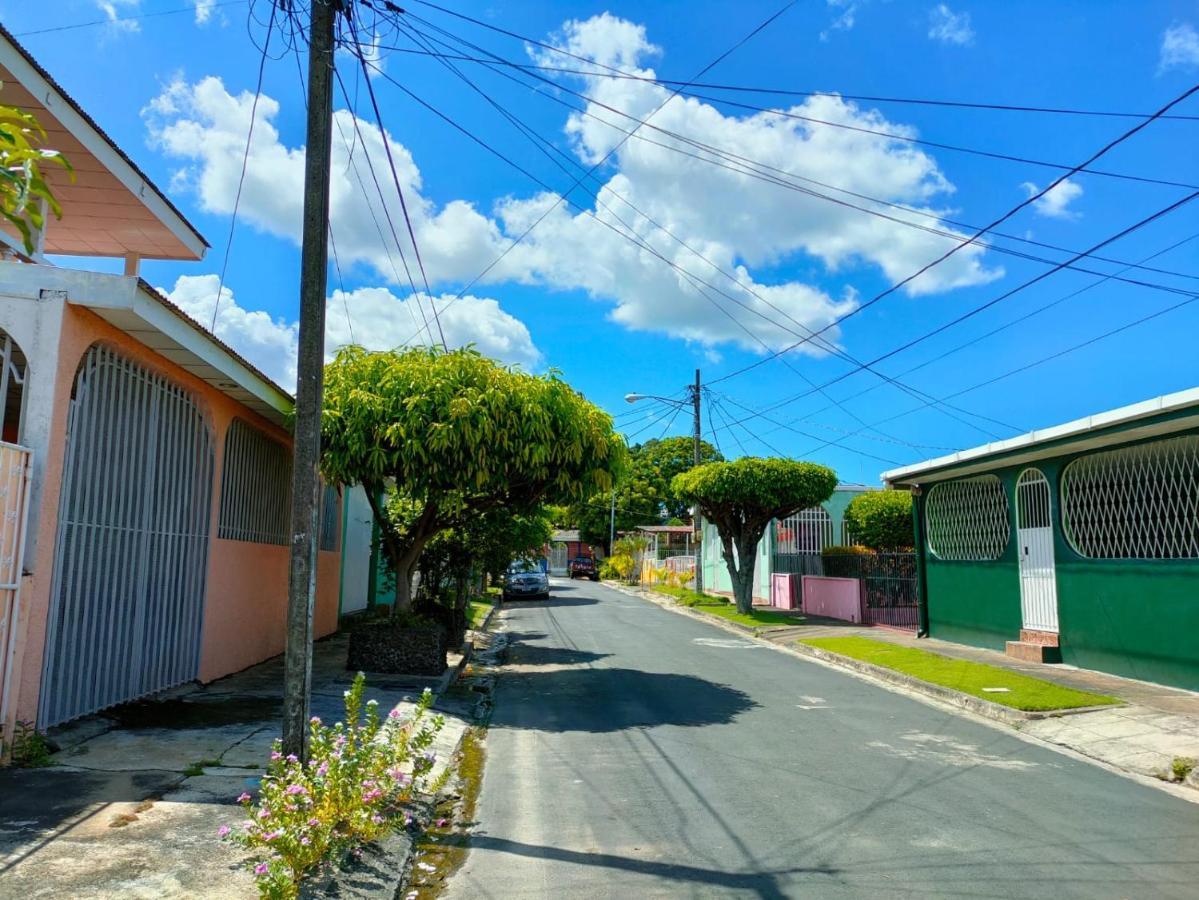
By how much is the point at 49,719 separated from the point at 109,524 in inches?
72.1

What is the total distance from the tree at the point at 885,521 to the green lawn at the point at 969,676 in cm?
1129

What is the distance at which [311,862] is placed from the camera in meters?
4.48

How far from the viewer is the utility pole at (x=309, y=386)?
614 cm

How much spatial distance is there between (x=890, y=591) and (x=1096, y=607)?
10.2 m

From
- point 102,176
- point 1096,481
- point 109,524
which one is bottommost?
point 109,524

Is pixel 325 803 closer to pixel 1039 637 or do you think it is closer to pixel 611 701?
pixel 611 701

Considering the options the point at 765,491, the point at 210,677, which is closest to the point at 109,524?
the point at 210,677

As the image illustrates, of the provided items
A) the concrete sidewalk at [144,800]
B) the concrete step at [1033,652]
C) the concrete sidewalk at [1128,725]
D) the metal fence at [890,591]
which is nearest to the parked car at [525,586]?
the metal fence at [890,591]

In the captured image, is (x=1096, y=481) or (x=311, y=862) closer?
(x=311, y=862)

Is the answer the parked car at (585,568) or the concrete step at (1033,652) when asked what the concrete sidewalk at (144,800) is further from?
the parked car at (585,568)

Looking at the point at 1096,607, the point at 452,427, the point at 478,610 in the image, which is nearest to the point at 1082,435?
the point at 1096,607

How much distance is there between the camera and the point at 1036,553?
598 inches

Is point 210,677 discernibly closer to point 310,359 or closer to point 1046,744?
point 310,359

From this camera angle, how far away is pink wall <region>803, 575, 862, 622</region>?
2372 centimetres
